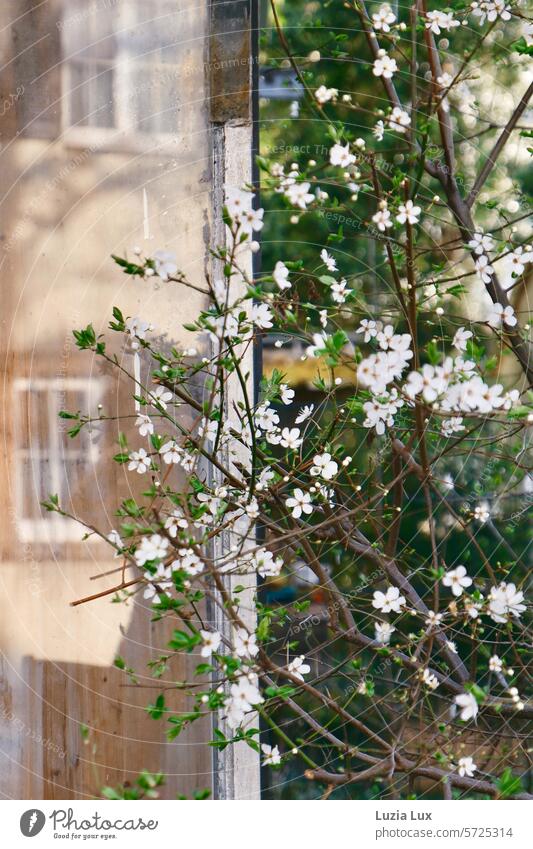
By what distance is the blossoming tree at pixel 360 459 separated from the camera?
0.76 m

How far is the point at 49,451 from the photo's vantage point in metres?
1.15

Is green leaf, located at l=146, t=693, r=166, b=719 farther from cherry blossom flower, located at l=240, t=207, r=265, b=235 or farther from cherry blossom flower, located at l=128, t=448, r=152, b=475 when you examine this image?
cherry blossom flower, located at l=240, t=207, r=265, b=235

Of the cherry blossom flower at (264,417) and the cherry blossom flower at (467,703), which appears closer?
the cherry blossom flower at (467,703)

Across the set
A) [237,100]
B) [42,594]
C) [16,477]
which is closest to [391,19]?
[237,100]

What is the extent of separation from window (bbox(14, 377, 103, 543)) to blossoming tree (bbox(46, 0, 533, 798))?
2.8 inches

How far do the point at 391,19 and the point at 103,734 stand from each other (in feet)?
3.66

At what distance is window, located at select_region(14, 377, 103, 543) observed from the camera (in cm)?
114

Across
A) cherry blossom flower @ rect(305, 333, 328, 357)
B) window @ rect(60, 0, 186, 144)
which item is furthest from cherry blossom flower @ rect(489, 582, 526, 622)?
window @ rect(60, 0, 186, 144)

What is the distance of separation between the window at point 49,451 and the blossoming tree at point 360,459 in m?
0.07

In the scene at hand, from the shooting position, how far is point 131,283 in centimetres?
117

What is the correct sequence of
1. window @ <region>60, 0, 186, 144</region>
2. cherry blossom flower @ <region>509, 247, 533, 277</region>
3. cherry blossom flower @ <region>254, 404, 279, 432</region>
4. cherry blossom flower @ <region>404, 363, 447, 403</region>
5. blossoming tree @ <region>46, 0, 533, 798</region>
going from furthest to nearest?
window @ <region>60, 0, 186, 144</region> → cherry blossom flower @ <region>254, 404, 279, 432</region> → cherry blossom flower @ <region>509, 247, 533, 277</region> → blossoming tree @ <region>46, 0, 533, 798</region> → cherry blossom flower @ <region>404, 363, 447, 403</region>

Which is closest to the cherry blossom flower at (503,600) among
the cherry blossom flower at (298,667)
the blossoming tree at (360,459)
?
the blossoming tree at (360,459)

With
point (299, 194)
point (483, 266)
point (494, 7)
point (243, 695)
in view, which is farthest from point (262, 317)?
point (494, 7)

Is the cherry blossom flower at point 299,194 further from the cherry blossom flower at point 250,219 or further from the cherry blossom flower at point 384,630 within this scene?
the cherry blossom flower at point 384,630
